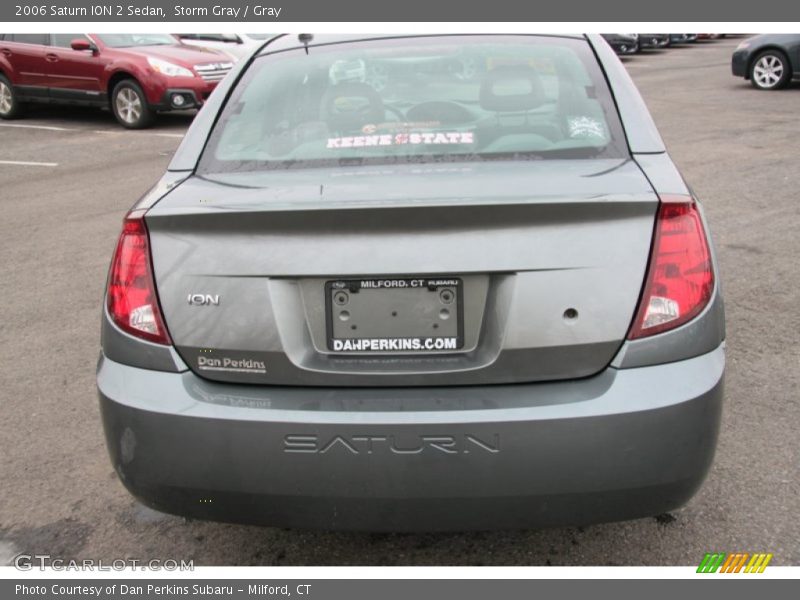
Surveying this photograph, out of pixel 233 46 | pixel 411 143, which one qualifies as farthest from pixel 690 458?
pixel 233 46

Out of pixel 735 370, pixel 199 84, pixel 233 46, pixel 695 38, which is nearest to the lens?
pixel 735 370

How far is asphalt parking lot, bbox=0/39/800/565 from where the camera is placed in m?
2.96

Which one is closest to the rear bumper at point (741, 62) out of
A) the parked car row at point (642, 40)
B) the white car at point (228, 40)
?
the parked car row at point (642, 40)

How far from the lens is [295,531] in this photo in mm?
3096

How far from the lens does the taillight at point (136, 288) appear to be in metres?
2.49

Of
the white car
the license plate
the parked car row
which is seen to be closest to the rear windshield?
the license plate

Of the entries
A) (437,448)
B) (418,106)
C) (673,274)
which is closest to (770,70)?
(418,106)

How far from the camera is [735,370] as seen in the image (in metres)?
4.22

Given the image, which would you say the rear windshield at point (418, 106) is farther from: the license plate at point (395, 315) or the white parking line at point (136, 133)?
the white parking line at point (136, 133)

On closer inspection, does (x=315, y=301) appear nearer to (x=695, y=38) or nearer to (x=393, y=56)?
(x=393, y=56)

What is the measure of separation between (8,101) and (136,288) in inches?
539

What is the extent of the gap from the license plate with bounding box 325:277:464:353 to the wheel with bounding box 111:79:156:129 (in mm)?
11321

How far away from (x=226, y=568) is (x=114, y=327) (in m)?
0.88

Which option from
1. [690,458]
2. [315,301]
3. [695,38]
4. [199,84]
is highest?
[315,301]
